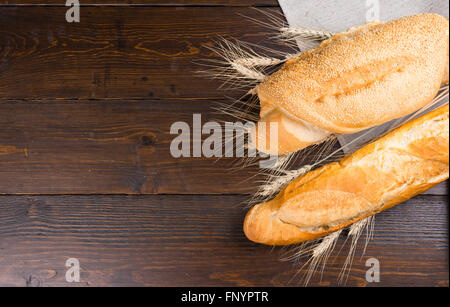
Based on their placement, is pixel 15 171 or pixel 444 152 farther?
pixel 15 171

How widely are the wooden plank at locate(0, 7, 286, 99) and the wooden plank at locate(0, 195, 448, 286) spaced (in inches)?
12.5

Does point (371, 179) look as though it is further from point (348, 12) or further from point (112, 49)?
point (112, 49)

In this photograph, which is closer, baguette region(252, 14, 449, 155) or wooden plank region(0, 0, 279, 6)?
baguette region(252, 14, 449, 155)

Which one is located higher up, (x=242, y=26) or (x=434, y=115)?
(x=242, y=26)

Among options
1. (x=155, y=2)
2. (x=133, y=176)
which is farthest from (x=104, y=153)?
(x=155, y=2)

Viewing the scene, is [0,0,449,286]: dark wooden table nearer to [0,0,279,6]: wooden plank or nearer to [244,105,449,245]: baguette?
[0,0,279,6]: wooden plank

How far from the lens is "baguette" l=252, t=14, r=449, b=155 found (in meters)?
0.71

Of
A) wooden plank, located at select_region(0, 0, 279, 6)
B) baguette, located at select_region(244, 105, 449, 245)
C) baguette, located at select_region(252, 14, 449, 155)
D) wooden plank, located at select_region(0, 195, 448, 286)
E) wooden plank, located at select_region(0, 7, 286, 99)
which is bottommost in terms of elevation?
wooden plank, located at select_region(0, 195, 448, 286)

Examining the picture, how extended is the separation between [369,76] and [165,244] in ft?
2.20

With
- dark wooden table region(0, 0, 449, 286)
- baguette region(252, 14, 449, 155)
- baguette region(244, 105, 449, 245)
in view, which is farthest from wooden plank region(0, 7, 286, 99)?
baguette region(244, 105, 449, 245)

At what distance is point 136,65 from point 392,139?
693mm
